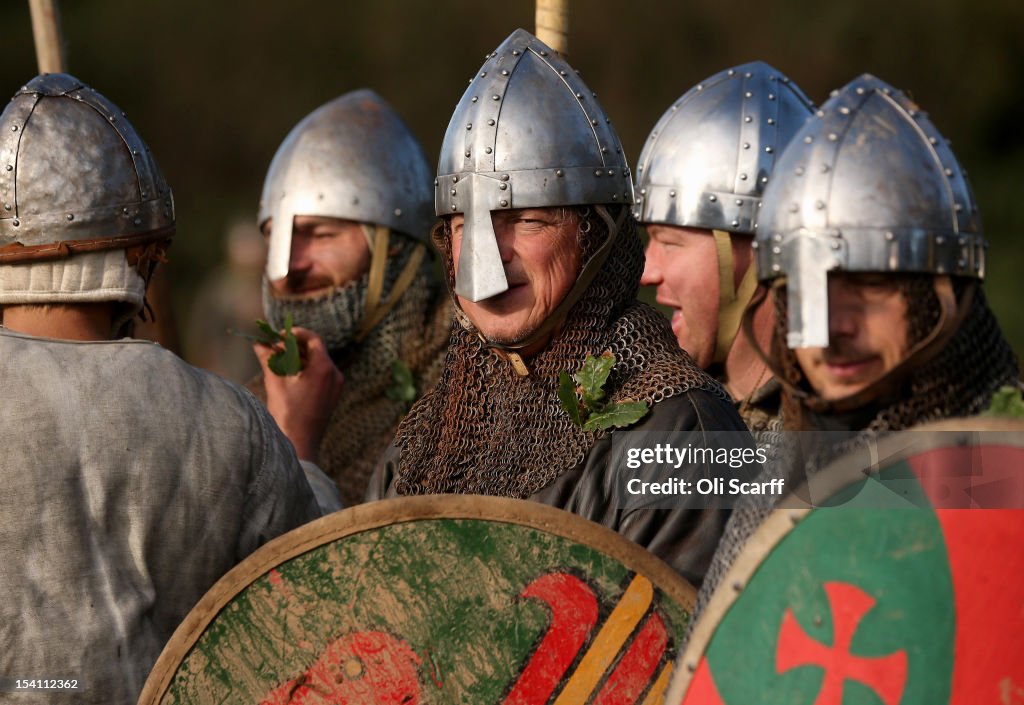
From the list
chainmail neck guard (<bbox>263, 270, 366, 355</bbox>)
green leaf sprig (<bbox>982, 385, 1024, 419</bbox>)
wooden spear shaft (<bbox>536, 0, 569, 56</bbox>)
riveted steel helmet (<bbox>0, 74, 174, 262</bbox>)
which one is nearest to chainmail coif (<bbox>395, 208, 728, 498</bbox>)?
wooden spear shaft (<bbox>536, 0, 569, 56</bbox>)

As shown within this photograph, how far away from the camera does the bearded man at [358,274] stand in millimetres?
6434

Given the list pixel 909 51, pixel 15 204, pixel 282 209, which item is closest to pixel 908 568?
pixel 15 204

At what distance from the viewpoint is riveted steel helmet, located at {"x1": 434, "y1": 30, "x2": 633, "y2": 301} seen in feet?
14.1

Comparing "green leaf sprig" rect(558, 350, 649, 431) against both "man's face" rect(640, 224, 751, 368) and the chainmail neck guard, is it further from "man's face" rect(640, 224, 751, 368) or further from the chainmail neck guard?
the chainmail neck guard

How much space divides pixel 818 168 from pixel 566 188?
3.93 ft

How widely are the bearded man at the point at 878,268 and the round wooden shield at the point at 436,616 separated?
1.86ft

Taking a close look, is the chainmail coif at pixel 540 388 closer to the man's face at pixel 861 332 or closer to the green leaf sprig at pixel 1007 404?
the man's face at pixel 861 332

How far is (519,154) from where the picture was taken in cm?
430

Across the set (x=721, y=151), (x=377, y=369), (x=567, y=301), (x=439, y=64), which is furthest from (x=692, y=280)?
(x=439, y=64)

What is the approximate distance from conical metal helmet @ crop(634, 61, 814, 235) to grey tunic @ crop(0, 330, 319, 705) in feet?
6.09

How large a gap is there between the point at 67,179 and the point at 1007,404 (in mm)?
2092

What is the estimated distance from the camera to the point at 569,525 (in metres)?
3.59

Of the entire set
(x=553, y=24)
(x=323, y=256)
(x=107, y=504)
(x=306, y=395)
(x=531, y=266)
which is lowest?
(x=306, y=395)

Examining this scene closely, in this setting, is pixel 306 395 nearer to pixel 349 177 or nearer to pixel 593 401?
pixel 349 177
